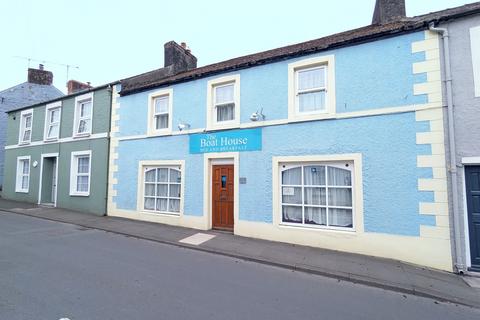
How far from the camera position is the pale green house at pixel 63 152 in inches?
485

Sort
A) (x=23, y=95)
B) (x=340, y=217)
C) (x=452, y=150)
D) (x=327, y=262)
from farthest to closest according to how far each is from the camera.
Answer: (x=23, y=95) → (x=340, y=217) → (x=327, y=262) → (x=452, y=150)

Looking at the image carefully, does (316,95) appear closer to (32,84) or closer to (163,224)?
(163,224)

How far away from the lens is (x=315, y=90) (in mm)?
7961

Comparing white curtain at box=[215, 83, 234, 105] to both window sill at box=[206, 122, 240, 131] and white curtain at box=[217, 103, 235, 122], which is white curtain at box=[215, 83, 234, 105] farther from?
window sill at box=[206, 122, 240, 131]

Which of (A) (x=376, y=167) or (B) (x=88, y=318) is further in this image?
(A) (x=376, y=167)

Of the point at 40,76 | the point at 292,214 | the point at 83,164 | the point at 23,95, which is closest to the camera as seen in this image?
the point at 292,214

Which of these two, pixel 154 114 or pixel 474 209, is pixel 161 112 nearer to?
pixel 154 114

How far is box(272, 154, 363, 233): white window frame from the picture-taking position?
7062 millimetres

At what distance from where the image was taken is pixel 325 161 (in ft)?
25.1

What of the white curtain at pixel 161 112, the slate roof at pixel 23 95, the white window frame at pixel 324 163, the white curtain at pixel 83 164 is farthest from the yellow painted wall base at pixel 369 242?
the slate roof at pixel 23 95

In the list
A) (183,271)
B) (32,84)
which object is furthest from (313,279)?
(32,84)

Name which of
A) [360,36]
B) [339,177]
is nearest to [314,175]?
[339,177]

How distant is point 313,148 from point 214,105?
3.92 meters

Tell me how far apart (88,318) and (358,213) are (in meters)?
6.21
